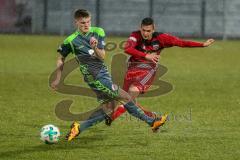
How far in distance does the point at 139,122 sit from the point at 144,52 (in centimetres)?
147

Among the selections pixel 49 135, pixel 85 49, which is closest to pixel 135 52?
pixel 85 49

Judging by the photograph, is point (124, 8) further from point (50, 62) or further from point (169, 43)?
point (169, 43)

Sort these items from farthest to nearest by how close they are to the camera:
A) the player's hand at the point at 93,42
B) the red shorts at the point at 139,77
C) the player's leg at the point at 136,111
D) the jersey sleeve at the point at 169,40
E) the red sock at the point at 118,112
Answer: the red shorts at the point at 139,77
the red sock at the point at 118,112
the jersey sleeve at the point at 169,40
the player's leg at the point at 136,111
the player's hand at the point at 93,42

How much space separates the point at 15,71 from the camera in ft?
72.9

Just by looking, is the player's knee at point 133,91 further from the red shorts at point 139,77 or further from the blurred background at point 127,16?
the blurred background at point 127,16

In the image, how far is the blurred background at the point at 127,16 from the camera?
1558 inches

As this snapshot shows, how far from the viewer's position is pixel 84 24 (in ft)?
35.4

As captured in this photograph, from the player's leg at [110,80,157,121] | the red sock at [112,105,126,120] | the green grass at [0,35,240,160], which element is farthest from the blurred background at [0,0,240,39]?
the red sock at [112,105,126,120]

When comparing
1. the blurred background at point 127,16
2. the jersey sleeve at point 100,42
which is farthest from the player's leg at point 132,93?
the blurred background at point 127,16

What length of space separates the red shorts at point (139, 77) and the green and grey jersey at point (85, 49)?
54.5 inches

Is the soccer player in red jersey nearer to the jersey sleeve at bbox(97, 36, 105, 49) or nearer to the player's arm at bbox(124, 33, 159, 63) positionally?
the player's arm at bbox(124, 33, 159, 63)

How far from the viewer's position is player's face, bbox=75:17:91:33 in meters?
10.7

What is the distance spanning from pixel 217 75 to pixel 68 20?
19203 mm

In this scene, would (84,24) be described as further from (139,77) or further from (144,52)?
(139,77)
